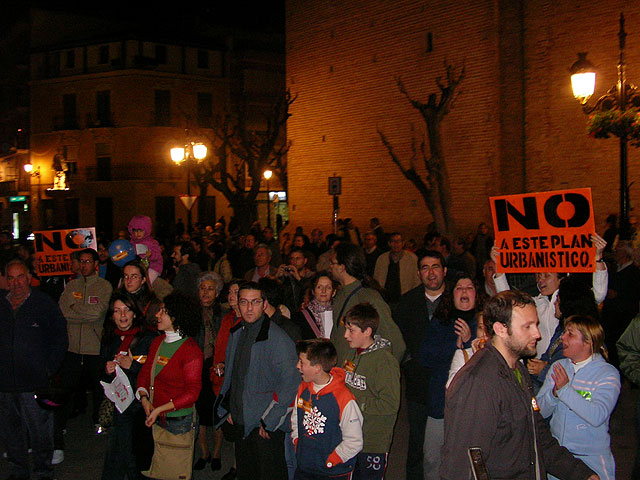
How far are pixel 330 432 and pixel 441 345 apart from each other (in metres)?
1.35

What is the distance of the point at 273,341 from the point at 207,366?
2.37 meters

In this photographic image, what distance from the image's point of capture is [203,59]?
150 ft

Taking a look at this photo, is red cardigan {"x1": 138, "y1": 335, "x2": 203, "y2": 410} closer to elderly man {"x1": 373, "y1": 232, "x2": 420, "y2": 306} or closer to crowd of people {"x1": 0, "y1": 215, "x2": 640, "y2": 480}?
crowd of people {"x1": 0, "y1": 215, "x2": 640, "y2": 480}

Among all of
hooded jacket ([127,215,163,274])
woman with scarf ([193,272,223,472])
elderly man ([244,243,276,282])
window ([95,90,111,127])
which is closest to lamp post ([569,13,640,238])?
elderly man ([244,243,276,282])

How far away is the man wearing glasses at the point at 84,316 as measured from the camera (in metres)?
8.12

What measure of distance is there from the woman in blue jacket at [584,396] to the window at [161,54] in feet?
140

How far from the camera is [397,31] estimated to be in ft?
71.3

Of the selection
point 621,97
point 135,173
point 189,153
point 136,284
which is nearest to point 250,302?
point 136,284

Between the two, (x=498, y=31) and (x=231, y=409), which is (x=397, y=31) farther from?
(x=231, y=409)

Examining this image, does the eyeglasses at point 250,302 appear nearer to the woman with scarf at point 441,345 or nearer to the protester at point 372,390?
the protester at point 372,390

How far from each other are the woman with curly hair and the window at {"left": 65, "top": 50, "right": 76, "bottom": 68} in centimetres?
4374

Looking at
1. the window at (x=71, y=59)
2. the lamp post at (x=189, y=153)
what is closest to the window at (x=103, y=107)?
the window at (x=71, y=59)

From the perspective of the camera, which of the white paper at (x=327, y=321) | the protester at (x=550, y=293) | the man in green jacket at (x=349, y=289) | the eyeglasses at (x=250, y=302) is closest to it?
the eyeglasses at (x=250, y=302)

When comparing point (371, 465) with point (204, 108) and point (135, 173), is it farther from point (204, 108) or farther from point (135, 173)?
point (204, 108)
